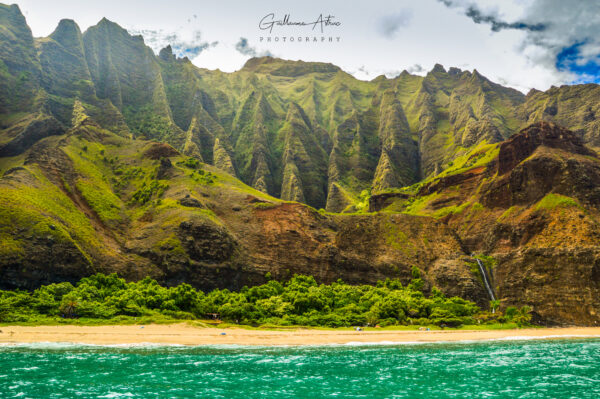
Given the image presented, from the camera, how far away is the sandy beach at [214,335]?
1873 inches

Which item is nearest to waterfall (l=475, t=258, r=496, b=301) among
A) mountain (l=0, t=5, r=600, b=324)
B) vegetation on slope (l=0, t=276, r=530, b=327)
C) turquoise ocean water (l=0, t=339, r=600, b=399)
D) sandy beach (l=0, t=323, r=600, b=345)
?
mountain (l=0, t=5, r=600, b=324)

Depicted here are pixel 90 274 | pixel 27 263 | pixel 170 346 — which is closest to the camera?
pixel 170 346

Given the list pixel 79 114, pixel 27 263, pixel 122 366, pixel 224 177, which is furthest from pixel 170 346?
pixel 79 114

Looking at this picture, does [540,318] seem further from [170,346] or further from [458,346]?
[170,346]

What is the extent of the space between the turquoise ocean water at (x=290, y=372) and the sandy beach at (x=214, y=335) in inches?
171

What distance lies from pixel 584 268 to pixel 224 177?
11308cm

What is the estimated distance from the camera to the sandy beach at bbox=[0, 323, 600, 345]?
47.6 meters

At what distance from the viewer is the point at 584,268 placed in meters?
88.6

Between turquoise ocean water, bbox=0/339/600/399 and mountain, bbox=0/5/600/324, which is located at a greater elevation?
mountain, bbox=0/5/600/324

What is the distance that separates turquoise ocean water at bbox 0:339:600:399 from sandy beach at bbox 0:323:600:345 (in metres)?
4.34

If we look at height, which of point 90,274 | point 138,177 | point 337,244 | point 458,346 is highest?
point 138,177

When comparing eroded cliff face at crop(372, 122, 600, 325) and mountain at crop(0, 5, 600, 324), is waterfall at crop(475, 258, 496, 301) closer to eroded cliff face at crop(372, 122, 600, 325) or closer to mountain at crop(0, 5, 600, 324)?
eroded cliff face at crop(372, 122, 600, 325)

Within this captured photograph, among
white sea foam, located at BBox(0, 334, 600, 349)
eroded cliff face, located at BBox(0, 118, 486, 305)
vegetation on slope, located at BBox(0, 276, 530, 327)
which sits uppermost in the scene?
eroded cliff face, located at BBox(0, 118, 486, 305)

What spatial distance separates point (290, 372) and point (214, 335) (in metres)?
24.6
